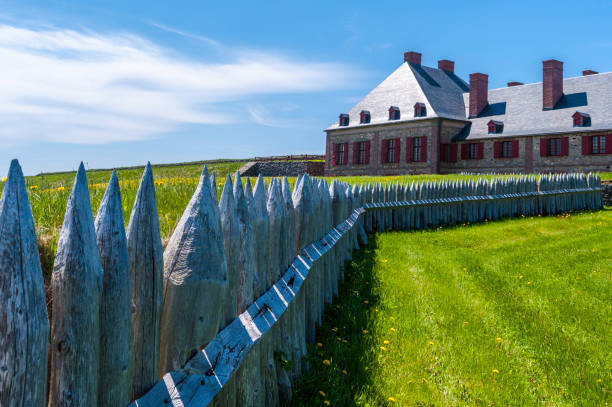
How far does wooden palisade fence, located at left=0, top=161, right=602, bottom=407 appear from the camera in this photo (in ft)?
3.79

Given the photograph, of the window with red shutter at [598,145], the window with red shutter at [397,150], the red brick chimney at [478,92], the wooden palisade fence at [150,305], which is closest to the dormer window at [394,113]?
the window with red shutter at [397,150]

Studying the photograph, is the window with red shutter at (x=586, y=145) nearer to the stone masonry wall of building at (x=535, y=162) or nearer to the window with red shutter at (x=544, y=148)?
the stone masonry wall of building at (x=535, y=162)

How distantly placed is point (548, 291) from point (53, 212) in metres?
5.40

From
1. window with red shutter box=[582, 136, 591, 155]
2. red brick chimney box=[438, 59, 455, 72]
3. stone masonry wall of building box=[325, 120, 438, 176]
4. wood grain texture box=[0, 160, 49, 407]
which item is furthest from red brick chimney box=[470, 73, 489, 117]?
wood grain texture box=[0, 160, 49, 407]

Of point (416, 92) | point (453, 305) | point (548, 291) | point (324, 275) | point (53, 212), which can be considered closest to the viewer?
point (53, 212)

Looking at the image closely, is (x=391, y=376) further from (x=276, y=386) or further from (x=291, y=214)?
(x=291, y=214)

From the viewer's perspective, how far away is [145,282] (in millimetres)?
1587

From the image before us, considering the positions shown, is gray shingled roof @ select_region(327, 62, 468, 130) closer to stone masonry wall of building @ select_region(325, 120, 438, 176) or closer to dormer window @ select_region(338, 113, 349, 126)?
dormer window @ select_region(338, 113, 349, 126)

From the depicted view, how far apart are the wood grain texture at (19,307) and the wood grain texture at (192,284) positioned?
0.56 m

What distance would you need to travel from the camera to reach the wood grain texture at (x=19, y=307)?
1.11 metres

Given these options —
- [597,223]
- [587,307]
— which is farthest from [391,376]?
[597,223]

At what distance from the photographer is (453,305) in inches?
193

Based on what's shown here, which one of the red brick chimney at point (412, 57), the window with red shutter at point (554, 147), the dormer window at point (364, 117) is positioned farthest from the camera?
the red brick chimney at point (412, 57)

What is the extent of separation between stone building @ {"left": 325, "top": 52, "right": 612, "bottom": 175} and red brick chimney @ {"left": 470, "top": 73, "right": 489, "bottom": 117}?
66 millimetres
